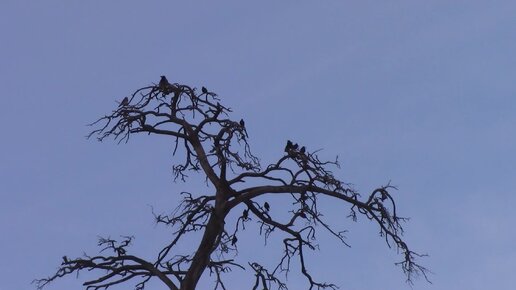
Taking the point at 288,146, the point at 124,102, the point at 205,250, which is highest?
the point at 124,102

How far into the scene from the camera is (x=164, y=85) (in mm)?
9258

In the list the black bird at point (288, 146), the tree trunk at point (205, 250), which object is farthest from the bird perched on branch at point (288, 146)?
the tree trunk at point (205, 250)

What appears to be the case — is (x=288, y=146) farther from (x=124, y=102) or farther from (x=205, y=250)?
(x=124, y=102)

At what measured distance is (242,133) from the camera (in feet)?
29.5

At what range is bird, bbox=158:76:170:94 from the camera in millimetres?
9258

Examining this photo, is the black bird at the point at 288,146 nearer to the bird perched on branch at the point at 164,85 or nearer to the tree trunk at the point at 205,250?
the tree trunk at the point at 205,250

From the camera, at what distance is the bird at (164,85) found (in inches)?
364

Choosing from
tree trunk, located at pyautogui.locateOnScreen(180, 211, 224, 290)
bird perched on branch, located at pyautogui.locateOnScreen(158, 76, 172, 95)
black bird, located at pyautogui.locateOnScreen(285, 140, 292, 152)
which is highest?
bird perched on branch, located at pyautogui.locateOnScreen(158, 76, 172, 95)

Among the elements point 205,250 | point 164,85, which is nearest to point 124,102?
point 164,85

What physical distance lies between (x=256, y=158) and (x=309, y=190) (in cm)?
73

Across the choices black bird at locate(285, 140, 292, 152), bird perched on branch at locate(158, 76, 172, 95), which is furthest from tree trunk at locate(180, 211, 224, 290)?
bird perched on branch at locate(158, 76, 172, 95)

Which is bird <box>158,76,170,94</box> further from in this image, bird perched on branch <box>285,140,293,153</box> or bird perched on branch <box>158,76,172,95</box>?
bird perched on branch <box>285,140,293,153</box>

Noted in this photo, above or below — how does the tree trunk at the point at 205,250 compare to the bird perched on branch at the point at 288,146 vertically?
below

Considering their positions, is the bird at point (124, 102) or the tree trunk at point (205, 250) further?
the bird at point (124, 102)
